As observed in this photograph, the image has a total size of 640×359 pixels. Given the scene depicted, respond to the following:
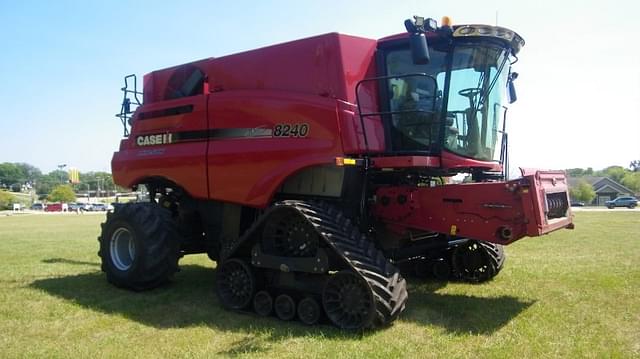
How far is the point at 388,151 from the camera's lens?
7012mm

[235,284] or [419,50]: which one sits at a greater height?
[419,50]

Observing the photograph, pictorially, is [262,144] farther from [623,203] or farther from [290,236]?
[623,203]

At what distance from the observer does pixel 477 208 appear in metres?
6.44

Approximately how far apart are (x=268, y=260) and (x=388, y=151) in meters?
2.06

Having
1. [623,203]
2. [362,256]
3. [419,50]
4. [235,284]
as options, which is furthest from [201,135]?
[623,203]

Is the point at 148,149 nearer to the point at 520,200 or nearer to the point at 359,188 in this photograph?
the point at 359,188

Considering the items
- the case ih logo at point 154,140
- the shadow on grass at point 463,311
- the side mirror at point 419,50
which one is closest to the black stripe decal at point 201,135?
the case ih logo at point 154,140

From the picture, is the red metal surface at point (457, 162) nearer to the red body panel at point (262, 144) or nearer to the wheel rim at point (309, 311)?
the red body panel at point (262, 144)

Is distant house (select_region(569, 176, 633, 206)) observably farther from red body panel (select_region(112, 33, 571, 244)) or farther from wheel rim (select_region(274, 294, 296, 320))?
wheel rim (select_region(274, 294, 296, 320))

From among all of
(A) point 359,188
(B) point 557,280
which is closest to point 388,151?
(A) point 359,188

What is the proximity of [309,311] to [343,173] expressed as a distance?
179 centimetres

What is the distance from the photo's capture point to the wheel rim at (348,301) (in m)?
5.66

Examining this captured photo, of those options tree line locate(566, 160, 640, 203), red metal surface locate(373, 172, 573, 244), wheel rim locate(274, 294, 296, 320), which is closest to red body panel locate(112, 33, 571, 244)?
red metal surface locate(373, 172, 573, 244)

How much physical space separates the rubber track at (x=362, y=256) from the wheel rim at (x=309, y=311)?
0.67 meters
